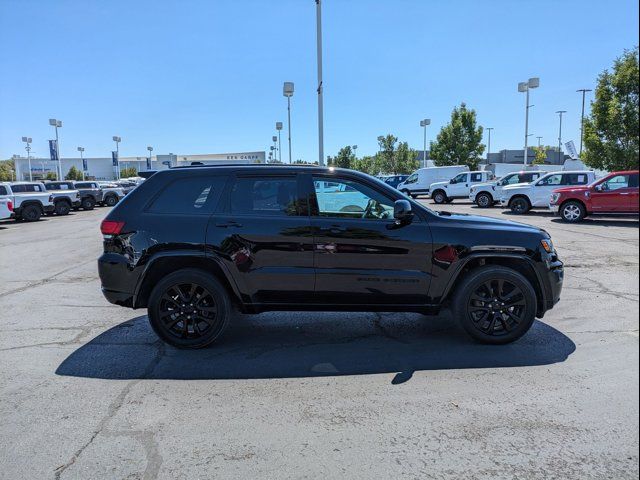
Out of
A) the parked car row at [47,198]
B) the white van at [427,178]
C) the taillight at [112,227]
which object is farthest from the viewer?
the white van at [427,178]

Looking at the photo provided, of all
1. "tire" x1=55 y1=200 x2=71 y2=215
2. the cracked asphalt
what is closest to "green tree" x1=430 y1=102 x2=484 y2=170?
"tire" x1=55 y1=200 x2=71 y2=215

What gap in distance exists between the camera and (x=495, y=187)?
23.2 metres

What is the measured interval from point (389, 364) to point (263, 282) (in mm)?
1464

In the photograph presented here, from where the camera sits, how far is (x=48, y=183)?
26953 mm

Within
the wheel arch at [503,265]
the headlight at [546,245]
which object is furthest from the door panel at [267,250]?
the headlight at [546,245]

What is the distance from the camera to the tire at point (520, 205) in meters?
→ 20.1

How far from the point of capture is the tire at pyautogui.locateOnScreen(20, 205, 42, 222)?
2134cm

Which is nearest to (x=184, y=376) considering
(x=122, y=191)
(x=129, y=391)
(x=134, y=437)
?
(x=129, y=391)

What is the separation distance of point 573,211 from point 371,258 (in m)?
14.5

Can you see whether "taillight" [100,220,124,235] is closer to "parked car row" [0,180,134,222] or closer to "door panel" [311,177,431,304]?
"door panel" [311,177,431,304]

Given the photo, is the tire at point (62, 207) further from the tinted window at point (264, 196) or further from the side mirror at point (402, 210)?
the side mirror at point (402, 210)

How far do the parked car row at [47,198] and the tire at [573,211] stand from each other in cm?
2098

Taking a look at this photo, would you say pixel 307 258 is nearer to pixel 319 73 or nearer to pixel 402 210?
pixel 402 210

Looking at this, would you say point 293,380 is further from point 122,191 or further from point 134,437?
point 122,191
